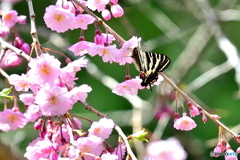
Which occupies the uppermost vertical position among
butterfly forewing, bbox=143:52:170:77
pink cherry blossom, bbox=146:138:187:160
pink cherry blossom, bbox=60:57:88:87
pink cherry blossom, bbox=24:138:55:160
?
butterfly forewing, bbox=143:52:170:77

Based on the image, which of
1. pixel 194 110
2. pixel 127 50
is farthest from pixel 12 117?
pixel 194 110

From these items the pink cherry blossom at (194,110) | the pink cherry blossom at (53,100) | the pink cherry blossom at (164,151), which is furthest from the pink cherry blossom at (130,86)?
the pink cherry blossom at (164,151)

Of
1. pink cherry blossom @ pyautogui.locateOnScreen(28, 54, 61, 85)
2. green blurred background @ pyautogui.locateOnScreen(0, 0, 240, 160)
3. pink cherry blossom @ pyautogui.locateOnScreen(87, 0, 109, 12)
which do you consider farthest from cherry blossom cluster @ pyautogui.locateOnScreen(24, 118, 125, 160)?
green blurred background @ pyautogui.locateOnScreen(0, 0, 240, 160)

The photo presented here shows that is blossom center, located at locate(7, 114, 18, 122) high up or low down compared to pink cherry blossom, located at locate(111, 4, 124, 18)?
down

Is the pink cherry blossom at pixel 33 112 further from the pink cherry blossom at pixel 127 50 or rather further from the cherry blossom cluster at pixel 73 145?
the pink cherry blossom at pixel 127 50

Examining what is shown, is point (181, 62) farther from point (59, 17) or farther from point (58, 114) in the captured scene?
point (58, 114)

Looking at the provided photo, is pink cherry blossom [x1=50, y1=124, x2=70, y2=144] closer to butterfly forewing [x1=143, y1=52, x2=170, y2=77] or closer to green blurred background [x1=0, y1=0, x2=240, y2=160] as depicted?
butterfly forewing [x1=143, y1=52, x2=170, y2=77]
